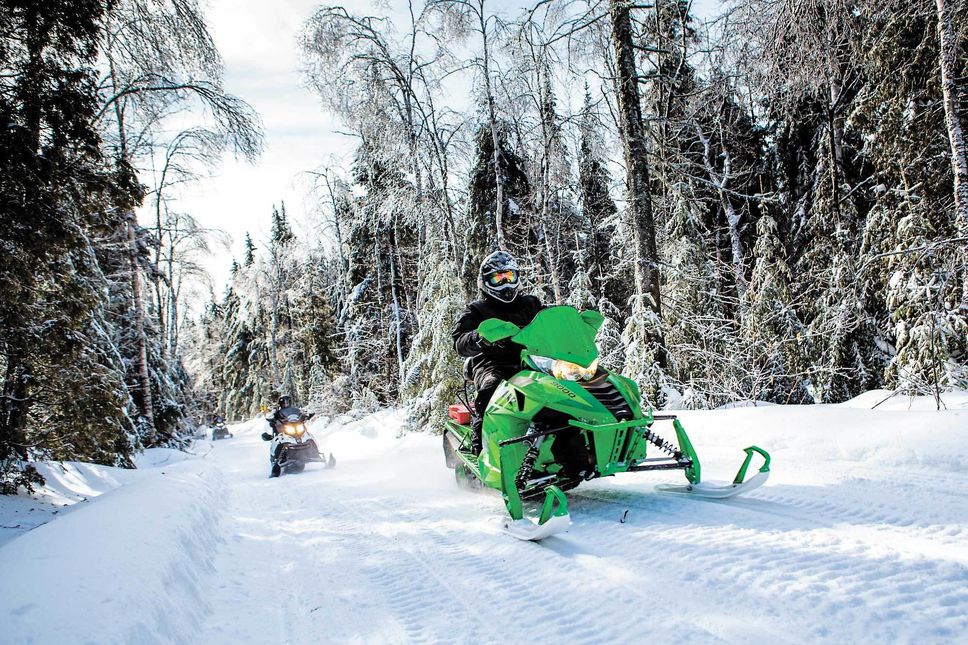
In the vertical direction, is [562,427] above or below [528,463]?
above

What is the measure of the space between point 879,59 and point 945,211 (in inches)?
113

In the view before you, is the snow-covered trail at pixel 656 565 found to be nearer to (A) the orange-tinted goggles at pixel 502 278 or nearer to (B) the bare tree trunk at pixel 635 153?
(A) the orange-tinted goggles at pixel 502 278

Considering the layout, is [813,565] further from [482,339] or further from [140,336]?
[140,336]

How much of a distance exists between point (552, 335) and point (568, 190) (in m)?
11.4

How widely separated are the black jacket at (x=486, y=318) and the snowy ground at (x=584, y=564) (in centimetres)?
122

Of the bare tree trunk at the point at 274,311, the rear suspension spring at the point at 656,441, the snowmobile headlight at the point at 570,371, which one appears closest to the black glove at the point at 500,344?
the snowmobile headlight at the point at 570,371

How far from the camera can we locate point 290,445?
10273mm

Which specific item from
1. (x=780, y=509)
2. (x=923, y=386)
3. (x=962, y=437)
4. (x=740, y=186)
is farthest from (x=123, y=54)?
(x=740, y=186)

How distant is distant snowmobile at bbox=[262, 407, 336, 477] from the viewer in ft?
33.3

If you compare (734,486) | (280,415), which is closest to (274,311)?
(280,415)

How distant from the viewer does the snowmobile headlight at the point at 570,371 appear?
12.1 ft

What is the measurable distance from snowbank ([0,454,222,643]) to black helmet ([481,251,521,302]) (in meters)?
2.92

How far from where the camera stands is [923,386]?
6.78 meters

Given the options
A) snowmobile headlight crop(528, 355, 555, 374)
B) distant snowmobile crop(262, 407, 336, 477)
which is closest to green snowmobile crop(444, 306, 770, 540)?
snowmobile headlight crop(528, 355, 555, 374)
